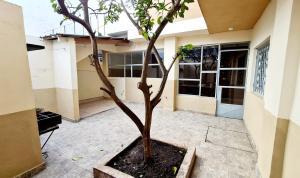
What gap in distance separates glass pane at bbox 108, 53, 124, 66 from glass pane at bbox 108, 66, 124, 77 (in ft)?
0.70

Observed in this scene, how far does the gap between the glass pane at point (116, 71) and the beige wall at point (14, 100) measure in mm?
5470

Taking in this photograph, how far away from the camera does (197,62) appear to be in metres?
5.39

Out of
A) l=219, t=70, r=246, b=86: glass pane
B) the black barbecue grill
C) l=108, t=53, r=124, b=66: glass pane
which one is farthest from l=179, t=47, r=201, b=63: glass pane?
the black barbecue grill

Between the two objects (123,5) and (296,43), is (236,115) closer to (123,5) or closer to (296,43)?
(296,43)

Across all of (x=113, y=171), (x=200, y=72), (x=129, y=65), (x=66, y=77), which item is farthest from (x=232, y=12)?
(x=129, y=65)

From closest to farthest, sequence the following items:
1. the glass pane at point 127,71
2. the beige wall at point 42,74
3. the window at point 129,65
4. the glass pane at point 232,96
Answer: the beige wall at point 42,74 < the glass pane at point 232,96 < the window at point 129,65 < the glass pane at point 127,71

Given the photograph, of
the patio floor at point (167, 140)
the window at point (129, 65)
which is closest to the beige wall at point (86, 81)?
the window at point (129, 65)

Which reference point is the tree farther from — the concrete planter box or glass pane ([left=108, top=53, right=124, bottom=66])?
glass pane ([left=108, top=53, right=124, bottom=66])

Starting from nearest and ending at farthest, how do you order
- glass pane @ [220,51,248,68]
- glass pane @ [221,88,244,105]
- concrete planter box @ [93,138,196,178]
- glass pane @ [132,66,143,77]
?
concrete planter box @ [93,138,196,178]
glass pane @ [220,51,248,68]
glass pane @ [221,88,244,105]
glass pane @ [132,66,143,77]

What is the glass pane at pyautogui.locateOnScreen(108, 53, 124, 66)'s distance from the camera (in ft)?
24.8

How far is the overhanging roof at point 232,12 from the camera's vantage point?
2.66 meters

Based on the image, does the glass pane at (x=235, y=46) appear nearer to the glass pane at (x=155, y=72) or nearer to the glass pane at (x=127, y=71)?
the glass pane at (x=155, y=72)

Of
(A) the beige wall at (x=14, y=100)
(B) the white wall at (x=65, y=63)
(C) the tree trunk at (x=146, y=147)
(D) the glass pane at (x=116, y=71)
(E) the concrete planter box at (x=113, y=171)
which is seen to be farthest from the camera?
(D) the glass pane at (x=116, y=71)

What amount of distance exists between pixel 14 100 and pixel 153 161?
2.22m
